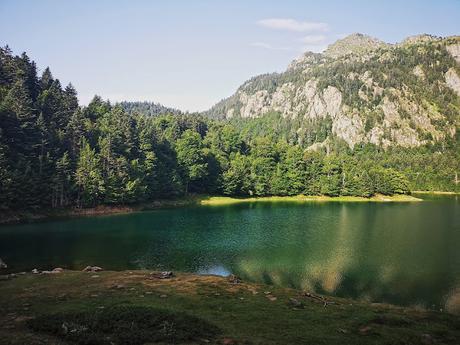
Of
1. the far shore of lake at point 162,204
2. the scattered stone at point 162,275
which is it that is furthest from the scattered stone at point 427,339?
the far shore of lake at point 162,204

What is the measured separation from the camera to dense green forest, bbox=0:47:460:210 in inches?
3794

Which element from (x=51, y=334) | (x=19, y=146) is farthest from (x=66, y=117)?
(x=51, y=334)

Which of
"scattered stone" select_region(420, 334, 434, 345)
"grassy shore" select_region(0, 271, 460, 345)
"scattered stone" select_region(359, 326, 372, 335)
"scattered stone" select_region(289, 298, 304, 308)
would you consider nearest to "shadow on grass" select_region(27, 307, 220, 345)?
"grassy shore" select_region(0, 271, 460, 345)

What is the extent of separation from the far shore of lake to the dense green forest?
207 centimetres

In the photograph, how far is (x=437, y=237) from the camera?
244 ft

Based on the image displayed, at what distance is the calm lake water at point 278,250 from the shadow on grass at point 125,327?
22.7 meters

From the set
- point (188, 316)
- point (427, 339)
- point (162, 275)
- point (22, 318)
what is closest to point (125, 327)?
point (188, 316)

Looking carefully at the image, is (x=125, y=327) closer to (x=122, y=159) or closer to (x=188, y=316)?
(x=188, y=316)

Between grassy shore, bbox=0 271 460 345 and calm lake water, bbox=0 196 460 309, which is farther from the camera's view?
calm lake water, bbox=0 196 460 309

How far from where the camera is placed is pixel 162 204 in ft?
408

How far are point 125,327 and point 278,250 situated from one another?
41.7 metres

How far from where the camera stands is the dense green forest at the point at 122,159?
96375 mm

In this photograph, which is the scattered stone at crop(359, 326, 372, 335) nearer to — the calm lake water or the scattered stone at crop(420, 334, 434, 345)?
the scattered stone at crop(420, 334, 434, 345)

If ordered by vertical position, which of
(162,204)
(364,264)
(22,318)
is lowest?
(364,264)
